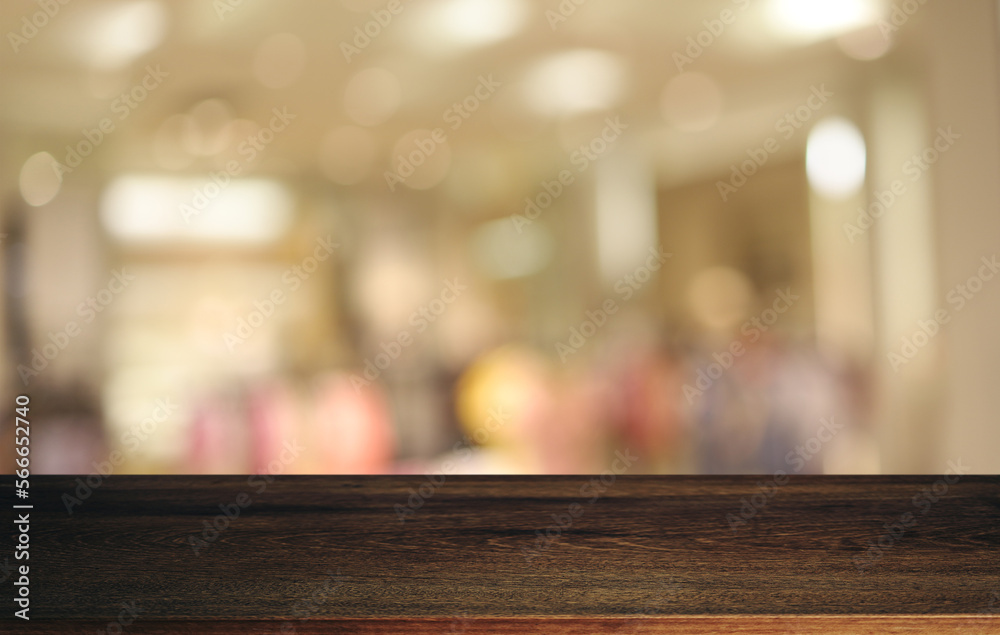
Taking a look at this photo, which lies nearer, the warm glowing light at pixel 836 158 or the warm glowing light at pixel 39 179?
the warm glowing light at pixel 836 158

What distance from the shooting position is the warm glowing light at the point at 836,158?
2645 mm

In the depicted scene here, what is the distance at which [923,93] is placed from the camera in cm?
253

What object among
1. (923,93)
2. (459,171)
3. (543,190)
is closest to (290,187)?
(459,171)

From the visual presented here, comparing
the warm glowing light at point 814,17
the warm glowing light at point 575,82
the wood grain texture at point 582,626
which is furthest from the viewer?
the warm glowing light at point 575,82

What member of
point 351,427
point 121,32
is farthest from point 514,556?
point 121,32

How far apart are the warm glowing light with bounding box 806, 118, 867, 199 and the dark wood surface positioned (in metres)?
2.42

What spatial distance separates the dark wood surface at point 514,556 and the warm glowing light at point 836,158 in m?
2.42

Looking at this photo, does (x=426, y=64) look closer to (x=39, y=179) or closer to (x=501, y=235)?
(x=501, y=235)

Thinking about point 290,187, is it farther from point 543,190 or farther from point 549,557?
point 549,557

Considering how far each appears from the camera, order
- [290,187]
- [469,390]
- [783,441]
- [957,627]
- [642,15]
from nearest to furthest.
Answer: [957,627], [783,441], [642,15], [469,390], [290,187]

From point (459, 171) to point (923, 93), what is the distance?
1.49 metres

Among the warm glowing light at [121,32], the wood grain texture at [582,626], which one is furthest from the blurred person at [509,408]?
the wood grain texture at [582,626]

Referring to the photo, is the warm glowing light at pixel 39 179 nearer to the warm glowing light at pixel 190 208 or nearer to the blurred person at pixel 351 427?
the warm glowing light at pixel 190 208

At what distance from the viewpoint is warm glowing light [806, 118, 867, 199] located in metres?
2.64
